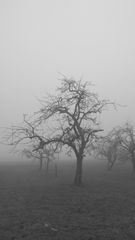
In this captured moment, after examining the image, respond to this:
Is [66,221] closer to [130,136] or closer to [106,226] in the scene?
[106,226]

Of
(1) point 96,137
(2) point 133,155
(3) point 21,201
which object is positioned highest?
(1) point 96,137

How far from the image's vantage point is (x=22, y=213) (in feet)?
37.7

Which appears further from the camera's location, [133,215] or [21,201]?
[21,201]

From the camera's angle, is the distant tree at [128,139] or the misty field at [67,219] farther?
the distant tree at [128,139]

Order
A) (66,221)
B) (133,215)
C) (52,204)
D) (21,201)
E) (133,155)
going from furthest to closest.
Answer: (133,155)
(21,201)
(52,204)
(133,215)
(66,221)

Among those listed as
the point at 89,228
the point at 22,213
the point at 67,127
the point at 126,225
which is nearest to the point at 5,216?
the point at 22,213

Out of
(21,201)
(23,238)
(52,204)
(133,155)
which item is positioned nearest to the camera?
(23,238)

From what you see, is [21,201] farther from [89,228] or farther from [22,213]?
[89,228]

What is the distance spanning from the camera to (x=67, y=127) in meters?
23.2

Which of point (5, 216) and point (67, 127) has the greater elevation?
point (67, 127)

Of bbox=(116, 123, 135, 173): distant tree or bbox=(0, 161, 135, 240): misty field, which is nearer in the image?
bbox=(0, 161, 135, 240): misty field

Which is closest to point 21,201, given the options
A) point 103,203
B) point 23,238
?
point 103,203

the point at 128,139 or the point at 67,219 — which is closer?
the point at 67,219

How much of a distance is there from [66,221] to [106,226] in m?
2.01
